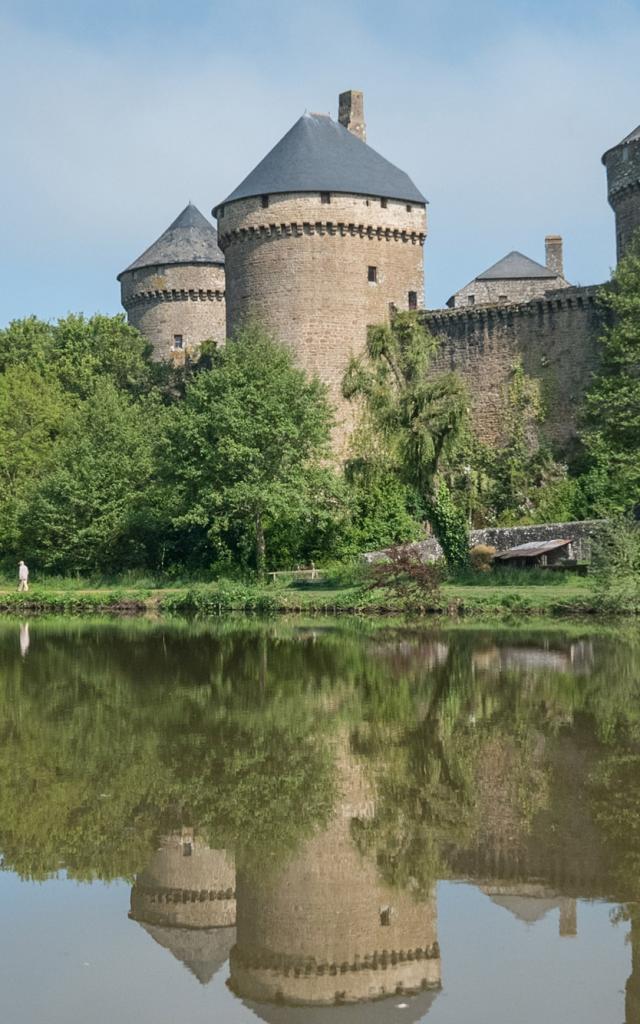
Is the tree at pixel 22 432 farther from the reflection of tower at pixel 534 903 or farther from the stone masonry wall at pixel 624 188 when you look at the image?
the reflection of tower at pixel 534 903

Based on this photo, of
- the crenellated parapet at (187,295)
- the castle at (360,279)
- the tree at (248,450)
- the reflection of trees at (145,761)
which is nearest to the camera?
the reflection of trees at (145,761)

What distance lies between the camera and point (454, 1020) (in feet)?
19.7

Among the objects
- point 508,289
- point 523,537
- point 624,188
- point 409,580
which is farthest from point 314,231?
point 409,580

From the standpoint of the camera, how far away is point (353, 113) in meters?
43.9

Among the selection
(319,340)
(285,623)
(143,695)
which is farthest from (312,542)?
(143,695)

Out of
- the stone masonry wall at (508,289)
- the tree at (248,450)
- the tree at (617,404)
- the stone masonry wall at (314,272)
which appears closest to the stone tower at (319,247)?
the stone masonry wall at (314,272)

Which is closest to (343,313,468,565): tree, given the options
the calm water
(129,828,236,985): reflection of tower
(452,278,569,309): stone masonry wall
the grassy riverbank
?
the grassy riverbank

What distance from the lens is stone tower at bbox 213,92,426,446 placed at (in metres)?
39.1

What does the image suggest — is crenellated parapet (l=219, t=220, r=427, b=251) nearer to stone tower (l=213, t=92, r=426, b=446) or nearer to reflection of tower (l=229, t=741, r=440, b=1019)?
stone tower (l=213, t=92, r=426, b=446)

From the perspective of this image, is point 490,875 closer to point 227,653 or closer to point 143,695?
point 143,695

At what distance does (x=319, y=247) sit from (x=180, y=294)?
13144 millimetres

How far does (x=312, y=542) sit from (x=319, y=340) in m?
6.42

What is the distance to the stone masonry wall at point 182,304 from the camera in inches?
2018

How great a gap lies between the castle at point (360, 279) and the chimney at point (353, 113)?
1908 mm
